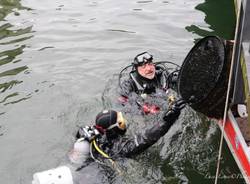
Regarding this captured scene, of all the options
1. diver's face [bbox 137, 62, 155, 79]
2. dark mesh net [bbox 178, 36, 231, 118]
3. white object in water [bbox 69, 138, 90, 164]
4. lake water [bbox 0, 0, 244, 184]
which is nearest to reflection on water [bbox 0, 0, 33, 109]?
lake water [bbox 0, 0, 244, 184]

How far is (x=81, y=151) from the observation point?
17.4 ft

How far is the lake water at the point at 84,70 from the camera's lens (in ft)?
20.6

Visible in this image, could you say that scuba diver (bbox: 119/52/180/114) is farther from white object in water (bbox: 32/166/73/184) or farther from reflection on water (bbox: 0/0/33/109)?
white object in water (bbox: 32/166/73/184)

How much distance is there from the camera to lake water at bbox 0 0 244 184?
628 cm

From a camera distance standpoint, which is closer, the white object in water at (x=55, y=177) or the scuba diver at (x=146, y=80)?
the white object in water at (x=55, y=177)

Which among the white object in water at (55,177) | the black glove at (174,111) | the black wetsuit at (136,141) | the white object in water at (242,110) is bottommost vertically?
the white object in water at (55,177)

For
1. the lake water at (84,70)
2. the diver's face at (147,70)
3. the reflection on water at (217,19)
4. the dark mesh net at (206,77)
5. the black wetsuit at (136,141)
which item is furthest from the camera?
the reflection on water at (217,19)

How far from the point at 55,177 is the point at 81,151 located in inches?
20.8

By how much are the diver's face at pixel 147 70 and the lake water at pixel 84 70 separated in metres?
0.87

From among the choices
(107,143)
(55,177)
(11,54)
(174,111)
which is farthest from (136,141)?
(11,54)

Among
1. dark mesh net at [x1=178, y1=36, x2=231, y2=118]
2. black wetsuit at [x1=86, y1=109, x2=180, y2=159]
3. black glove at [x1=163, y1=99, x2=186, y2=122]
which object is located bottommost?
black wetsuit at [x1=86, y1=109, x2=180, y2=159]

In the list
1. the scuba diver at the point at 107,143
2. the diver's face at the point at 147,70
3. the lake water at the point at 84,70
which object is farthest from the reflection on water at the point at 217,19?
the scuba diver at the point at 107,143

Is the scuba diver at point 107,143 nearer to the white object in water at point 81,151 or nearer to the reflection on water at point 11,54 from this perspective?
the white object in water at point 81,151

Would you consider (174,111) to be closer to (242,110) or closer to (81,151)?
(242,110)
